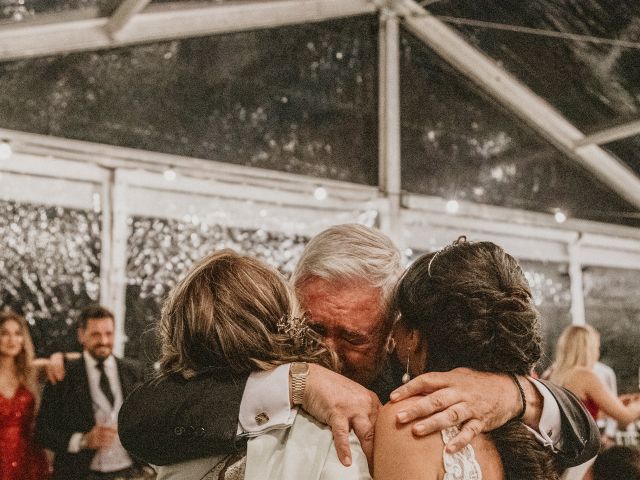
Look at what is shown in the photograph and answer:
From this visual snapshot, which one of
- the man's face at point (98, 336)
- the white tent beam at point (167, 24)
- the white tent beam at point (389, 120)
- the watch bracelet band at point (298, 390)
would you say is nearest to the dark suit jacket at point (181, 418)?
the watch bracelet band at point (298, 390)

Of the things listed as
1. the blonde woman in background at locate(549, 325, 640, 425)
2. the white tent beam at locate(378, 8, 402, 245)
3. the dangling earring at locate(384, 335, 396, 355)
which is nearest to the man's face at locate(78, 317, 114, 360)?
the white tent beam at locate(378, 8, 402, 245)

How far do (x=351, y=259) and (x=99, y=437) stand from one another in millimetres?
2037

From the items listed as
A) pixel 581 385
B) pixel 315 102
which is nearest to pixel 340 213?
pixel 315 102

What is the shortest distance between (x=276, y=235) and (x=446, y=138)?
1375 millimetres

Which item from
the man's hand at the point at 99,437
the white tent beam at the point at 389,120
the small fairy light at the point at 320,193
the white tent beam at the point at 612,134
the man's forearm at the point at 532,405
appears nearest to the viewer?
the man's forearm at the point at 532,405

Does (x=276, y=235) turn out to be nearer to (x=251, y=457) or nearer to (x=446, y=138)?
(x=446, y=138)

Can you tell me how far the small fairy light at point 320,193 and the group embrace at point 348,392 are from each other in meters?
2.48

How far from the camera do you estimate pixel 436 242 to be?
4.24 meters

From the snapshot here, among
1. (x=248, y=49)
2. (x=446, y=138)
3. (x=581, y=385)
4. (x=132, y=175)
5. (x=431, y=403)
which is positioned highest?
(x=248, y=49)

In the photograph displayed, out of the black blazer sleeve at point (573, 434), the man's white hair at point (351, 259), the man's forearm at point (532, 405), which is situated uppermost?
the man's white hair at point (351, 259)

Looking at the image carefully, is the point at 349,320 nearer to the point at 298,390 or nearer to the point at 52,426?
the point at 298,390

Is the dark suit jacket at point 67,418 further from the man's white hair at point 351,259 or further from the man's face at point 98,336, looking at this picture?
the man's white hair at point 351,259

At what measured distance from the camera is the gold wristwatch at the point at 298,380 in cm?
125

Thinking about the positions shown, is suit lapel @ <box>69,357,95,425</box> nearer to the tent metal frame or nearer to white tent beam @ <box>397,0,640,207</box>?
the tent metal frame
